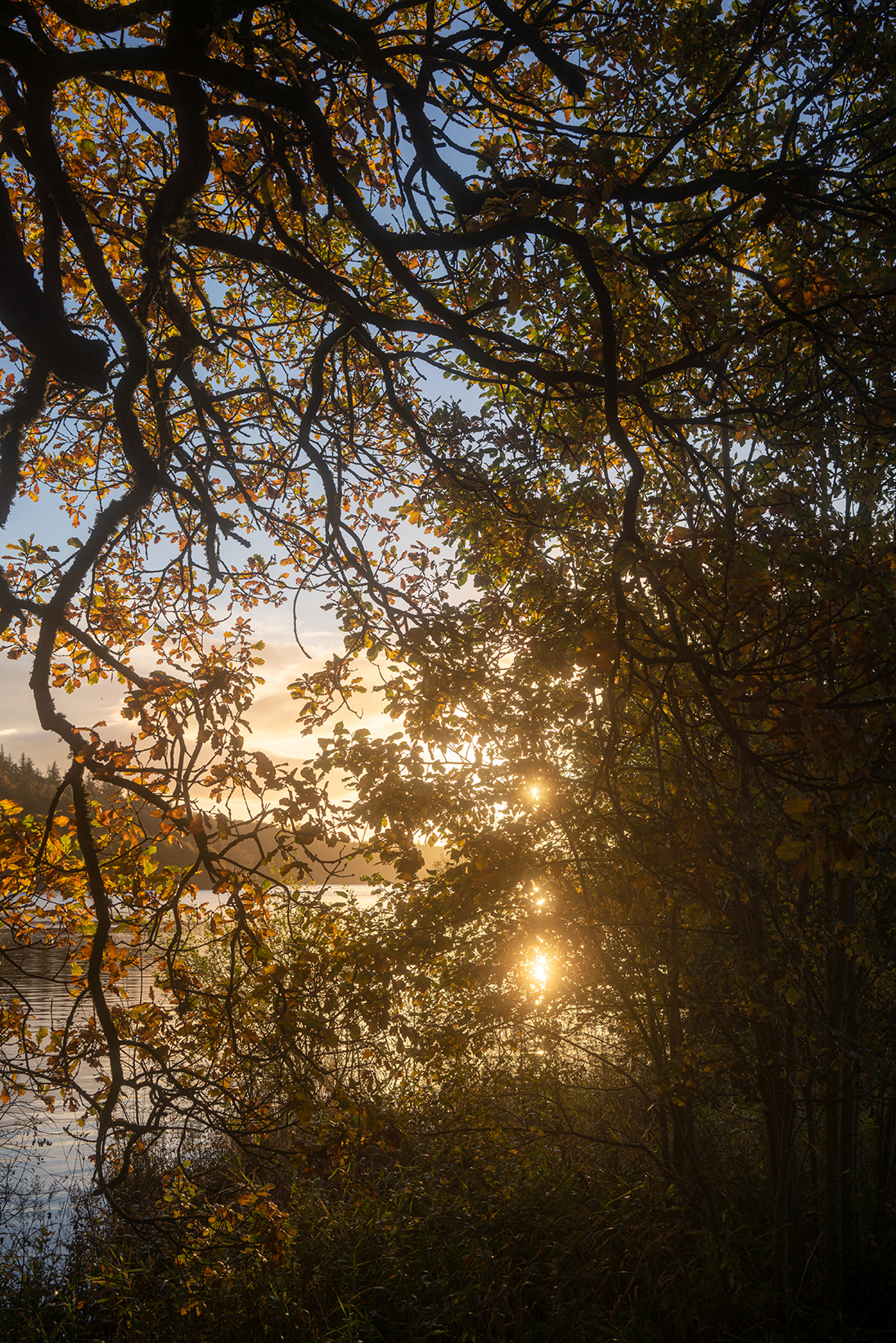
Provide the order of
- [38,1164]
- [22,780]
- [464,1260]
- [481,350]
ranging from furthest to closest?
[22,780] < [38,1164] < [464,1260] < [481,350]

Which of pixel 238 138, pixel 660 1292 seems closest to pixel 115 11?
pixel 238 138

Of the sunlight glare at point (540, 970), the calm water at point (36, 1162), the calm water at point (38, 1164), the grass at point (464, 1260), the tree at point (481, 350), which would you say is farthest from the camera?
the calm water at point (36, 1162)

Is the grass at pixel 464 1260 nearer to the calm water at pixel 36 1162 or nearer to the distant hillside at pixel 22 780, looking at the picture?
the calm water at pixel 36 1162

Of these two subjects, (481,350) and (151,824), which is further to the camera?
(151,824)

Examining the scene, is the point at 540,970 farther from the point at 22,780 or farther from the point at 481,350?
the point at 22,780

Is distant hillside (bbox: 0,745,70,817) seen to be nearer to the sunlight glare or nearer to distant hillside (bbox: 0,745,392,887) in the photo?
distant hillside (bbox: 0,745,392,887)

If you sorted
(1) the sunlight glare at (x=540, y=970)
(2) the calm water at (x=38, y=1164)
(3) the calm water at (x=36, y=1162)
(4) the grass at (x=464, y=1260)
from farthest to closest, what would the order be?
(3) the calm water at (x=36, y=1162) → (2) the calm water at (x=38, y=1164) → (1) the sunlight glare at (x=540, y=970) → (4) the grass at (x=464, y=1260)

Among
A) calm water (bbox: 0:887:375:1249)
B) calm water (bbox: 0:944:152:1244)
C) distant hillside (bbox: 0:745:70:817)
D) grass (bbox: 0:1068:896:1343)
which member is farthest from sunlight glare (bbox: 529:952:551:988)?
distant hillside (bbox: 0:745:70:817)

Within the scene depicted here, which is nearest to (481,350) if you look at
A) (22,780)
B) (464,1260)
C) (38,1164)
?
(464,1260)

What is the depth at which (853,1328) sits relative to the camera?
14.9ft

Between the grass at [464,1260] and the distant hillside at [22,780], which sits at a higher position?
the distant hillside at [22,780]

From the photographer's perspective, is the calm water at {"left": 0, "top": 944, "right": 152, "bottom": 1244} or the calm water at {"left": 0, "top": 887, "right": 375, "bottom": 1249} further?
the calm water at {"left": 0, "top": 944, "right": 152, "bottom": 1244}

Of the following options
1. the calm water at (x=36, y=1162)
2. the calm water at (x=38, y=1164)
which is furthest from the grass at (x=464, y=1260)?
the calm water at (x=36, y=1162)

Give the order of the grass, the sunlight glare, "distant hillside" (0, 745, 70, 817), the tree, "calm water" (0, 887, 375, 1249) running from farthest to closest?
"distant hillside" (0, 745, 70, 817), "calm water" (0, 887, 375, 1249), the sunlight glare, the grass, the tree
